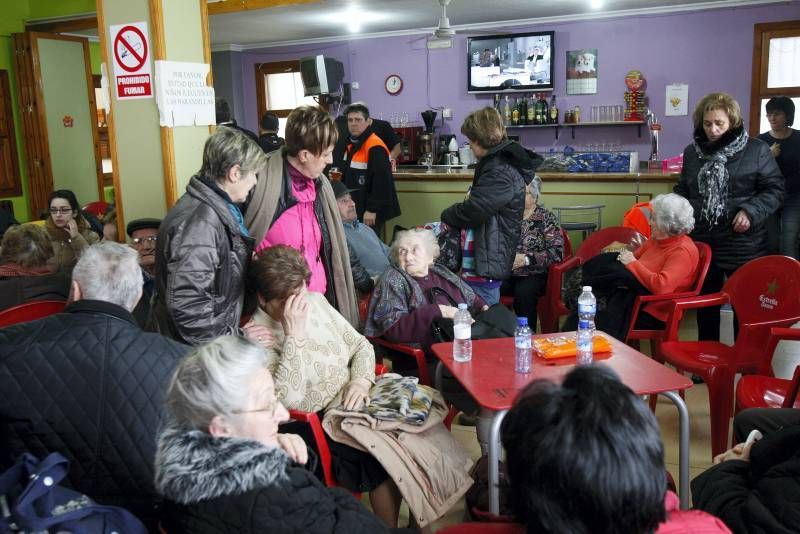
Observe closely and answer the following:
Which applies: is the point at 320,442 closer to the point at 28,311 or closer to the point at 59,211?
the point at 28,311

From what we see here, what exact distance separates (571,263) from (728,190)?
938 mm

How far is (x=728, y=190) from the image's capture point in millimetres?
3762

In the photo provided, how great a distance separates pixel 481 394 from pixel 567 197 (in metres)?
3.48

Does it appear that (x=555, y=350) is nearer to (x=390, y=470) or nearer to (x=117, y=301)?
(x=390, y=470)

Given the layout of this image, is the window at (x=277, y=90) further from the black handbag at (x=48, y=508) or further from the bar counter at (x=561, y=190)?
the black handbag at (x=48, y=508)

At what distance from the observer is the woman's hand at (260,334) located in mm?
2480

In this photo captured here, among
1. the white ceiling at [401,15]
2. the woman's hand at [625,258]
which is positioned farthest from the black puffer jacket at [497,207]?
the white ceiling at [401,15]

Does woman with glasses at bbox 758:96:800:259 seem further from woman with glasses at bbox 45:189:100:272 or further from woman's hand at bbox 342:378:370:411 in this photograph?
woman with glasses at bbox 45:189:100:272

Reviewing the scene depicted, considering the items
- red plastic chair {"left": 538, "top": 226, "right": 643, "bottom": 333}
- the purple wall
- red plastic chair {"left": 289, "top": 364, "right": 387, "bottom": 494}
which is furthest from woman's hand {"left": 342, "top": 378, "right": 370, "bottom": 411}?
the purple wall

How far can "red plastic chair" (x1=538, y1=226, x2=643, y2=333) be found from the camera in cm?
416

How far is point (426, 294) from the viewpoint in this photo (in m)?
3.18

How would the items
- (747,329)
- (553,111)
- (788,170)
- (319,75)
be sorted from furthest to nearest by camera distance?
(553,111), (319,75), (788,170), (747,329)

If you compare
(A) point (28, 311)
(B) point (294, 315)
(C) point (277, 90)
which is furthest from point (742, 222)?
(C) point (277, 90)

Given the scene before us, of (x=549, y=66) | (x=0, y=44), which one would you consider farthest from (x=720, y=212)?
(x=0, y=44)
